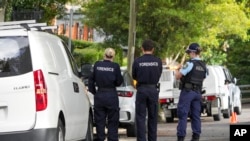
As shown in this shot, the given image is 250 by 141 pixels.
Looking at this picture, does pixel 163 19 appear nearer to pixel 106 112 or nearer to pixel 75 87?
pixel 106 112

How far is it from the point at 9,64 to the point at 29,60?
0.84ft

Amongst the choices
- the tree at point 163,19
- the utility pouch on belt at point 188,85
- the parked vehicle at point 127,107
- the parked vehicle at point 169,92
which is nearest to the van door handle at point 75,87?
the utility pouch on belt at point 188,85

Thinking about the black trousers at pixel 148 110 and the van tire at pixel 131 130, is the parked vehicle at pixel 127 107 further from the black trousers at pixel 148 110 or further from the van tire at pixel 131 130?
the black trousers at pixel 148 110

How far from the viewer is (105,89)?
13.1 metres

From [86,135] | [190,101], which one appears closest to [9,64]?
[86,135]

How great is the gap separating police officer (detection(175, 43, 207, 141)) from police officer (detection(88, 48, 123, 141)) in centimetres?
120

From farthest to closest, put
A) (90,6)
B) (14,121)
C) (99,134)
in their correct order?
(90,6) < (99,134) < (14,121)

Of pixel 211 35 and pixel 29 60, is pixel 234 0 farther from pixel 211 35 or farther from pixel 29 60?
pixel 29 60

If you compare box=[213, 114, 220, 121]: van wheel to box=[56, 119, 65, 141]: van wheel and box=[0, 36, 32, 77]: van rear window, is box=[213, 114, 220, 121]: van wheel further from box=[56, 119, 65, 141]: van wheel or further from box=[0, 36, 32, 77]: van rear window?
box=[0, 36, 32, 77]: van rear window

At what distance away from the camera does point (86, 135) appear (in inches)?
491

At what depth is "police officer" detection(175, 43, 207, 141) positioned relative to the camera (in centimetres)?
1364

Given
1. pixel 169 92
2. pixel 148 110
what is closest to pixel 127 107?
pixel 148 110

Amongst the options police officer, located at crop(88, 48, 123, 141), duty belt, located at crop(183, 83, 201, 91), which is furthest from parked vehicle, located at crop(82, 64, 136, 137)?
police officer, located at crop(88, 48, 123, 141)

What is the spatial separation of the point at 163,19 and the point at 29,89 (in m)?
18.6
